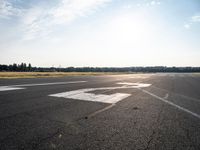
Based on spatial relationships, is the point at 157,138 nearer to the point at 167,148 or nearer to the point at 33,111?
the point at 167,148

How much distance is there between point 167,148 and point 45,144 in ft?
7.02

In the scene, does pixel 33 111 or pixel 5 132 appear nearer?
pixel 5 132

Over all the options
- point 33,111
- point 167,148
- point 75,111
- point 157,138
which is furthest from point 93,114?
point 167,148

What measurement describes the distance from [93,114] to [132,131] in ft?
5.43

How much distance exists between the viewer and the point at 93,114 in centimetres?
531

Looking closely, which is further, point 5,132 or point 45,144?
point 5,132

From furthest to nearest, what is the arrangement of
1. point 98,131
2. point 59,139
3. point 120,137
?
point 98,131
point 120,137
point 59,139

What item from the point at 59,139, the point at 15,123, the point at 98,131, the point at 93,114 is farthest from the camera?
the point at 93,114

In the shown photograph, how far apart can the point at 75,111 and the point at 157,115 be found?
2.55 metres

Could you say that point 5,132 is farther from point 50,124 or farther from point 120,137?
point 120,137

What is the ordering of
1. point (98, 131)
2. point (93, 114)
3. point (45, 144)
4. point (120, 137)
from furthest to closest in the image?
point (93, 114), point (98, 131), point (120, 137), point (45, 144)

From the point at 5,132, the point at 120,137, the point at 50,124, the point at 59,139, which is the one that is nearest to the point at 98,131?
the point at 120,137

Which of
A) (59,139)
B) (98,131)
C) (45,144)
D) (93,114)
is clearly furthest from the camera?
(93,114)

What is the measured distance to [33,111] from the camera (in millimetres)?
5379
